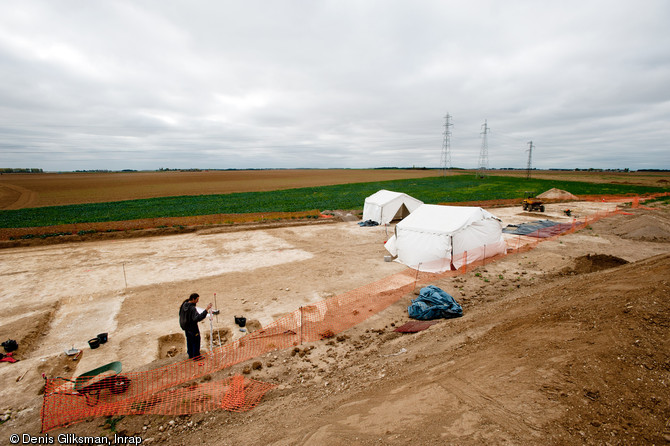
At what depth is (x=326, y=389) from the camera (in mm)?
6141

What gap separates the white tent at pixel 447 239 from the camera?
13539 mm

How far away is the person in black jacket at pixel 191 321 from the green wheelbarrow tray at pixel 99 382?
4.50 ft

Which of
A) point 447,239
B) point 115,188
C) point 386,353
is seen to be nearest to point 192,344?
point 386,353

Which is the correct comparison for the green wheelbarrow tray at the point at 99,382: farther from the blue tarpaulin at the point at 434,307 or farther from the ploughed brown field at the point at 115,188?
the ploughed brown field at the point at 115,188

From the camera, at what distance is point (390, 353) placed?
7.36m

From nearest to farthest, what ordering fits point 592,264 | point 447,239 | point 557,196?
point 592,264
point 447,239
point 557,196

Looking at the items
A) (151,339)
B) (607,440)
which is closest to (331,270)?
(151,339)

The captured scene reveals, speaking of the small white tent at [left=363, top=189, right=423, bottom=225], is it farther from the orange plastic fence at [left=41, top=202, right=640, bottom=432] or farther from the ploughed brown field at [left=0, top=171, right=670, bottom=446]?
the orange plastic fence at [left=41, top=202, right=640, bottom=432]

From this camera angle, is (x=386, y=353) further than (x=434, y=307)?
No

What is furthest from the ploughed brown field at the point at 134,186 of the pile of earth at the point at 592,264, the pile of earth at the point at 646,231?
the pile of earth at the point at 646,231

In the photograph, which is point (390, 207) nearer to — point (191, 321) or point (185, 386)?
point (191, 321)

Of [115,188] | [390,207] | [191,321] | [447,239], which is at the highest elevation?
[115,188]

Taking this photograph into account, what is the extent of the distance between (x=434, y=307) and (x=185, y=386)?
7.12m

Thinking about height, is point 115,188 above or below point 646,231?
above
